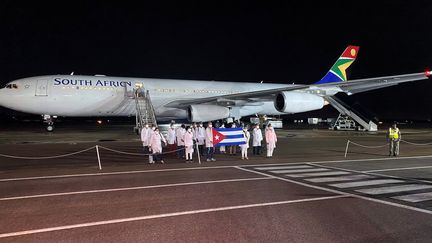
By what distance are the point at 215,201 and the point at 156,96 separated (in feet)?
69.0

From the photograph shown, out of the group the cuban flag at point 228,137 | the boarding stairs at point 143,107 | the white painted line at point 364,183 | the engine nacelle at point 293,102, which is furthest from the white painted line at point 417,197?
the boarding stairs at point 143,107

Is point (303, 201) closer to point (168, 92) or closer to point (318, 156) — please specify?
point (318, 156)

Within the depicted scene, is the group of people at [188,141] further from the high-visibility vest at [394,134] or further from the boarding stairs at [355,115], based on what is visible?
the boarding stairs at [355,115]

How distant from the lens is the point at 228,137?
16.7 metres

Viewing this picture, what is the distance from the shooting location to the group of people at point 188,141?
1480 centimetres

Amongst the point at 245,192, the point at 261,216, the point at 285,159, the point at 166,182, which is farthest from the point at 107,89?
the point at 261,216

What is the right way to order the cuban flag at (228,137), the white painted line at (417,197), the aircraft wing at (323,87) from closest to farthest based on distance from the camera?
the white painted line at (417,197) < the cuban flag at (228,137) < the aircraft wing at (323,87)

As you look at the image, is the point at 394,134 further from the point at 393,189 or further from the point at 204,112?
the point at 204,112

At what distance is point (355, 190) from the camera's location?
9.38 meters

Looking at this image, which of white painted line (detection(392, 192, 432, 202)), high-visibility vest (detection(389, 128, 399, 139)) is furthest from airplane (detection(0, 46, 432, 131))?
white painted line (detection(392, 192, 432, 202))

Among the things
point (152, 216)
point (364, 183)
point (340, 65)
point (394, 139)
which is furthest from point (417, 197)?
point (340, 65)

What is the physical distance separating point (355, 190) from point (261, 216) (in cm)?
358

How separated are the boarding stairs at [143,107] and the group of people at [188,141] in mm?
6411

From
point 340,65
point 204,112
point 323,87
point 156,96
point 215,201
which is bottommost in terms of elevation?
point 215,201
